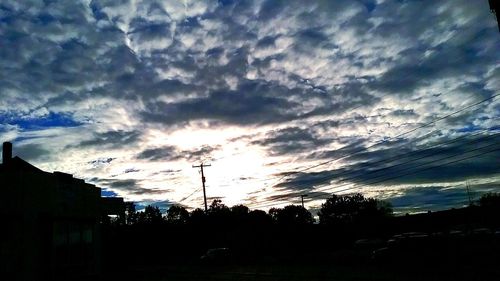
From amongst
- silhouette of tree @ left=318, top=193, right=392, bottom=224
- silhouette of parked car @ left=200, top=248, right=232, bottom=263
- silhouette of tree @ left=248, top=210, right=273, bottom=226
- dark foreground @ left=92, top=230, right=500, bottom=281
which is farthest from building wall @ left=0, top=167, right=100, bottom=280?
silhouette of tree @ left=318, top=193, right=392, bottom=224

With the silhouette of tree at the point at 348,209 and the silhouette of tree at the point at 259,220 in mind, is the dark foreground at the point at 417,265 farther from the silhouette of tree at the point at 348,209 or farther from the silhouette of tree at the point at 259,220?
the silhouette of tree at the point at 348,209

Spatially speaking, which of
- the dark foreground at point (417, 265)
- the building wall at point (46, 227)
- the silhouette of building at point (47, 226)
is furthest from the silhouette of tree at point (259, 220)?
the building wall at point (46, 227)

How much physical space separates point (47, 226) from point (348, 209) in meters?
134

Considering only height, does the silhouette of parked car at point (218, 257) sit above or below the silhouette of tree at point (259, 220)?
below

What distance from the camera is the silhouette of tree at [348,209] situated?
481ft

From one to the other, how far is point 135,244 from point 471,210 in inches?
2450

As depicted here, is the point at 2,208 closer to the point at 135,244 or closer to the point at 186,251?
the point at 135,244

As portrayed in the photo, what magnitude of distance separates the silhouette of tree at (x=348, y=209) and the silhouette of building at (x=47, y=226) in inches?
4979

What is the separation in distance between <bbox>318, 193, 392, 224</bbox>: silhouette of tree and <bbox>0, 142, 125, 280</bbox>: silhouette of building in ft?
415

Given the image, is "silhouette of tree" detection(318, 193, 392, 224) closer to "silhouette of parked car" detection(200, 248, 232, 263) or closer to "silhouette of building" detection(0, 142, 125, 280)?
"silhouette of parked car" detection(200, 248, 232, 263)

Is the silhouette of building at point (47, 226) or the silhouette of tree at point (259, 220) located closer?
the silhouette of building at point (47, 226)

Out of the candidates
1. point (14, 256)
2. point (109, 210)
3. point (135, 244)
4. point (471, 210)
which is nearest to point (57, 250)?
point (14, 256)

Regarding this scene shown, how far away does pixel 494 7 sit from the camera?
9422 mm

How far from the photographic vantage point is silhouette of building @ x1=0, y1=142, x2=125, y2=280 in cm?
2119
